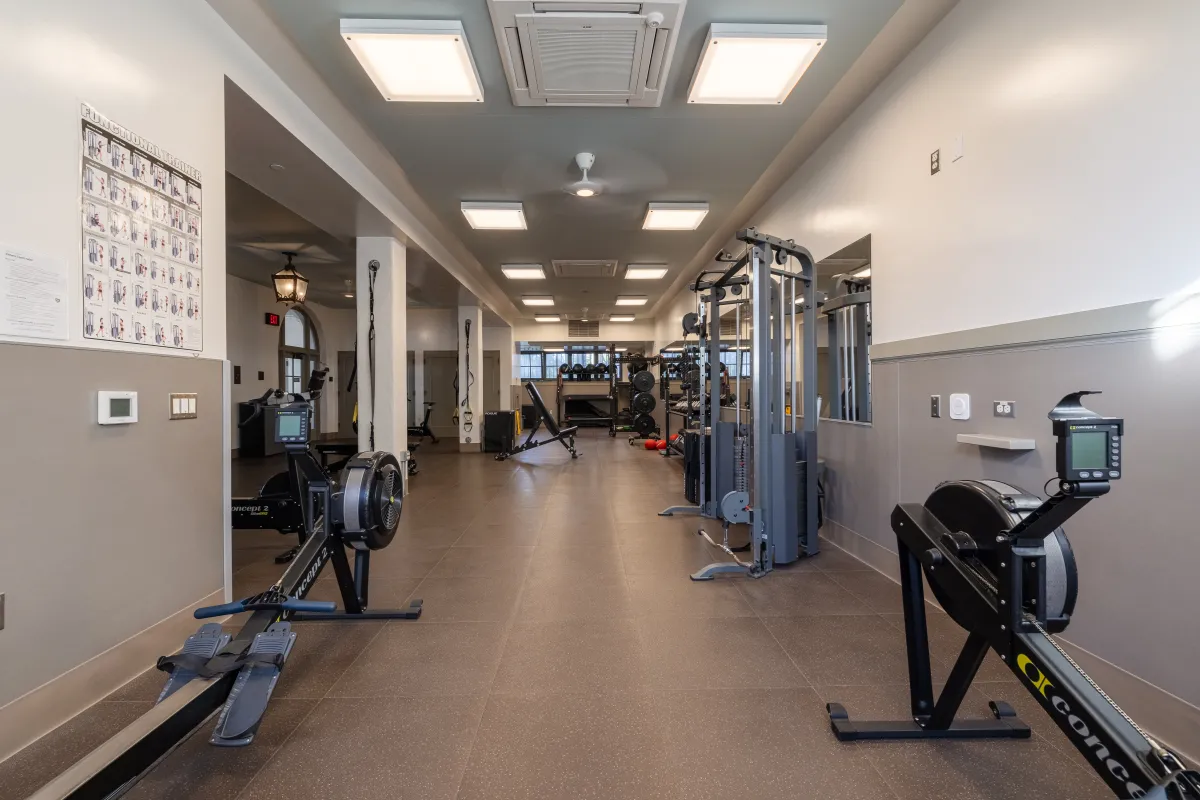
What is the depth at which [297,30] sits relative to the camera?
2605mm

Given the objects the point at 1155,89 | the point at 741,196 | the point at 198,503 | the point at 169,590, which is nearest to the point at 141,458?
the point at 198,503

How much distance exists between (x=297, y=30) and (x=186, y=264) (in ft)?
4.36

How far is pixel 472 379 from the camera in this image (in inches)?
372

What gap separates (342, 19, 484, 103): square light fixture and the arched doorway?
26.2 ft

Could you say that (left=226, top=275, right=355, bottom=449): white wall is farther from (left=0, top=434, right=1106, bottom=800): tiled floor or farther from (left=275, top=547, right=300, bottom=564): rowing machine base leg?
(left=0, top=434, right=1106, bottom=800): tiled floor

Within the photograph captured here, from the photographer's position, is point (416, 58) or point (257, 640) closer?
point (257, 640)

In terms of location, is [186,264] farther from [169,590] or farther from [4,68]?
[169,590]

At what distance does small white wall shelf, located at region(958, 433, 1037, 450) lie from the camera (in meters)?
2.09

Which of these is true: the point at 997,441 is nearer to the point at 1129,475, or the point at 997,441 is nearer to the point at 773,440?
the point at 1129,475

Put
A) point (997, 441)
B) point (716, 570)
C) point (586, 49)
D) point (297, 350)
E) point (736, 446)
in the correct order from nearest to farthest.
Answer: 1. point (997, 441)
2. point (586, 49)
3. point (716, 570)
4. point (736, 446)
5. point (297, 350)

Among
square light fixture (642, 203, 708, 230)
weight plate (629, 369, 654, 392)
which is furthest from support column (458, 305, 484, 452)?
square light fixture (642, 203, 708, 230)

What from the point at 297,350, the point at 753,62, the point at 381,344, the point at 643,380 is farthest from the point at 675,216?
the point at 297,350

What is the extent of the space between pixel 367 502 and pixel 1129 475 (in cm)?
284

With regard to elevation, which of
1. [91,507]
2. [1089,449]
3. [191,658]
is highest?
[1089,449]
